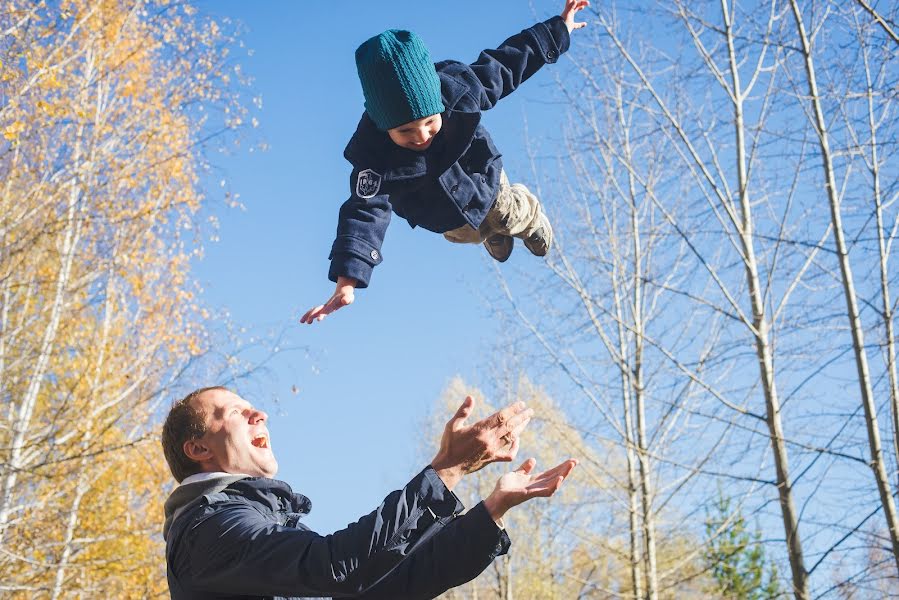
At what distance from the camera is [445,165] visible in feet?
9.09

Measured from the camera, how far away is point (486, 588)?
16406 mm

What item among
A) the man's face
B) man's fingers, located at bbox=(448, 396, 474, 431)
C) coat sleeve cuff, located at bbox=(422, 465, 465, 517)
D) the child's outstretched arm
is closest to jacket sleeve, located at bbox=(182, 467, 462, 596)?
coat sleeve cuff, located at bbox=(422, 465, 465, 517)

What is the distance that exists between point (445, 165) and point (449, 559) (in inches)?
52.1

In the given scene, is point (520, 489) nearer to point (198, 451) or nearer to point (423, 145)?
point (198, 451)

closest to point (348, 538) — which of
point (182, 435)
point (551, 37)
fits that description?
point (182, 435)

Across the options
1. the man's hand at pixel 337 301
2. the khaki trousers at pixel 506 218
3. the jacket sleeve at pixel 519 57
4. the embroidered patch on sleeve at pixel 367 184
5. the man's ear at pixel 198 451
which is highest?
the jacket sleeve at pixel 519 57

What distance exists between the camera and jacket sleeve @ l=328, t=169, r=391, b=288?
256cm

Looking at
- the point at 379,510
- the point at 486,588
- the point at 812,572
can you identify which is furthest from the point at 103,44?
the point at 486,588

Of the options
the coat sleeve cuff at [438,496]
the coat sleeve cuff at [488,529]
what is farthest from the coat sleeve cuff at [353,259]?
the coat sleeve cuff at [488,529]

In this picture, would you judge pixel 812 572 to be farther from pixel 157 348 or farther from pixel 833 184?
pixel 157 348

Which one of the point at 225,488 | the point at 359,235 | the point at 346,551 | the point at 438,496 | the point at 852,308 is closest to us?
the point at 346,551

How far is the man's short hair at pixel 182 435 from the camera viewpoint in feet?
7.58

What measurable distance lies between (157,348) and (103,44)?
311cm

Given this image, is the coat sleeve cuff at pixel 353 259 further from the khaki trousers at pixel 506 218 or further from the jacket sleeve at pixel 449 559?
the jacket sleeve at pixel 449 559
